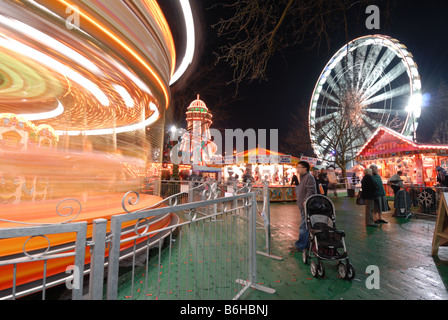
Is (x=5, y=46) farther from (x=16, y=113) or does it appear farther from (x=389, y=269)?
(x=389, y=269)

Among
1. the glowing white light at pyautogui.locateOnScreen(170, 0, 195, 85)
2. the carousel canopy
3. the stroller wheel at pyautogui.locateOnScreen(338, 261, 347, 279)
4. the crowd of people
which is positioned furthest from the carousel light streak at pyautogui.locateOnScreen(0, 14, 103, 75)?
the carousel canopy

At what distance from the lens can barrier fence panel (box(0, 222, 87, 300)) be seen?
108 centimetres

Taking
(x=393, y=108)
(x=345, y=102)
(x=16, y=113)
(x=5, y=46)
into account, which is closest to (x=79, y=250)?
(x=5, y=46)

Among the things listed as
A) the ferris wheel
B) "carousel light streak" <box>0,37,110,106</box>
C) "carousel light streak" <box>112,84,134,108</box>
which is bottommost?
"carousel light streak" <box>112,84,134,108</box>

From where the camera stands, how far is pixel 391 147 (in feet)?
49.5

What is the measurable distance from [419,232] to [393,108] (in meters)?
17.1

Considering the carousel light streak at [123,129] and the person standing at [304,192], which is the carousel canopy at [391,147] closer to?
the person standing at [304,192]

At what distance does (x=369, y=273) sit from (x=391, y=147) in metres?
15.0

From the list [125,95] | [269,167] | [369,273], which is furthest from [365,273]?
[269,167]

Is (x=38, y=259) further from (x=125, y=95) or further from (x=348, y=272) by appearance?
(x=125, y=95)

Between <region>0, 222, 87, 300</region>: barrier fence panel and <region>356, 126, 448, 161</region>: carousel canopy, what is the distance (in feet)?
55.8

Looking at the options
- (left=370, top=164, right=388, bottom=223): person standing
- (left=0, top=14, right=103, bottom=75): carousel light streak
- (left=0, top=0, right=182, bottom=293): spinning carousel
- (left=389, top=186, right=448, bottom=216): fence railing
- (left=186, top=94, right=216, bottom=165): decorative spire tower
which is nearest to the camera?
(left=0, top=14, right=103, bottom=75): carousel light streak

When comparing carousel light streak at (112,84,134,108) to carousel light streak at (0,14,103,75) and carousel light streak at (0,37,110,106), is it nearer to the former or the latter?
carousel light streak at (0,37,110,106)

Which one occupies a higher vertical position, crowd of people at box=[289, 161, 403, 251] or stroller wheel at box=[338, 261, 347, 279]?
crowd of people at box=[289, 161, 403, 251]
